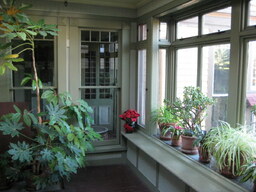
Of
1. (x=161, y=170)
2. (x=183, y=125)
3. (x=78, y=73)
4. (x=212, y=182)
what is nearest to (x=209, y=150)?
(x=212, y=182)

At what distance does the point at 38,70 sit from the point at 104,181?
2.00m

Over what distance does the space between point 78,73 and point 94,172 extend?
1624 mm

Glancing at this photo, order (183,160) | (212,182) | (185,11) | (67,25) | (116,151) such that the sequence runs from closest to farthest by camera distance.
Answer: (212,182), (183,160), (185,11), (67,25), (116,151)

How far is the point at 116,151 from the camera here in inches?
173

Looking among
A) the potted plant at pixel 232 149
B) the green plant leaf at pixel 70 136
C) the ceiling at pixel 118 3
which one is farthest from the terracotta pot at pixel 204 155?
the ceiling at pixel 118 3

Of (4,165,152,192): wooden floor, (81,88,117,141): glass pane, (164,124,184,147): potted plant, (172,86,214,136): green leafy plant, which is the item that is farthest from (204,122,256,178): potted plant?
(81,88,117,141): glass pane

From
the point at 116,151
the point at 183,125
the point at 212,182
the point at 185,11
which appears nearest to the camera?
the point at 212,182

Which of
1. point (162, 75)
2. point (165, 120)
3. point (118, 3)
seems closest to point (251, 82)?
point (165, 120)

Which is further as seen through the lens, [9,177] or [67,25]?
[67,25]

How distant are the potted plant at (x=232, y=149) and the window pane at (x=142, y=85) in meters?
1.91

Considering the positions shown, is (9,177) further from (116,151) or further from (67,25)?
(67,25)

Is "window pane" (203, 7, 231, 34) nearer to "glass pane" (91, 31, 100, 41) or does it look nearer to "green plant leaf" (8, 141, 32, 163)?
"glass pane" (91, 31, 100, 41)

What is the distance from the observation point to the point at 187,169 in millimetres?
2668

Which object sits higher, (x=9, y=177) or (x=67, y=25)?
(x=67, y=25)
